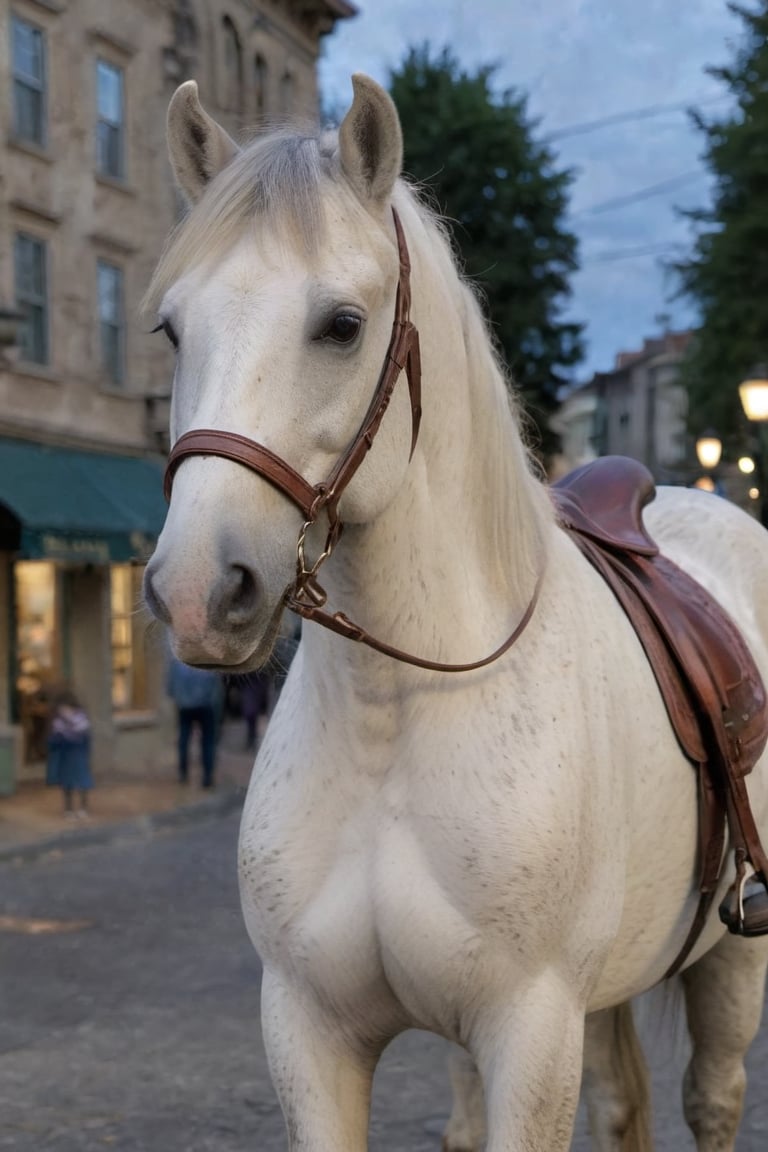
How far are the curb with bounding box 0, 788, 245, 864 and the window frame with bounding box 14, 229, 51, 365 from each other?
6895 mm

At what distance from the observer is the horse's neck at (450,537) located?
8.69 ft

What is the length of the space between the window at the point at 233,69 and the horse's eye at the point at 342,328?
23.5 m

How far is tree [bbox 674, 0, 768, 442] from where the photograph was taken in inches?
1008

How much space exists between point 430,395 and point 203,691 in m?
13.8

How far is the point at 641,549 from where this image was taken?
3.55m

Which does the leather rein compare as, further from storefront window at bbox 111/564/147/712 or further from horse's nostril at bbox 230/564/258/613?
storefront window at bbox 111/564/147/712

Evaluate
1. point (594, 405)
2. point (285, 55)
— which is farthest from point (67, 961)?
point (594, 405)

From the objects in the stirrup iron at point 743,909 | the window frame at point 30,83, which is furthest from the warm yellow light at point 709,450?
the stirrup iron at point 743,909

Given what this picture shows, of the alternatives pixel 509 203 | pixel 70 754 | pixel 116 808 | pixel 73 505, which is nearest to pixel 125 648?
pixel 73 505

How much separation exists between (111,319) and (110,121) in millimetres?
2828

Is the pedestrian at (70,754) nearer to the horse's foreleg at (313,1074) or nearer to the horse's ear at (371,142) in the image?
the horse's foreleg at (313,1074)

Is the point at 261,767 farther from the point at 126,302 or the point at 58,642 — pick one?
the point at 126,302

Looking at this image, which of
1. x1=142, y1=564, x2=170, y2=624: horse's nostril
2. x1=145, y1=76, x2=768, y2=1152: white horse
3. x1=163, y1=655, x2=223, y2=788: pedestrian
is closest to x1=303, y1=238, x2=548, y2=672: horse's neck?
x1=145, y1=76, x2=768, y2=1152: white horse

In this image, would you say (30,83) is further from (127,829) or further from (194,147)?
(194,147)
